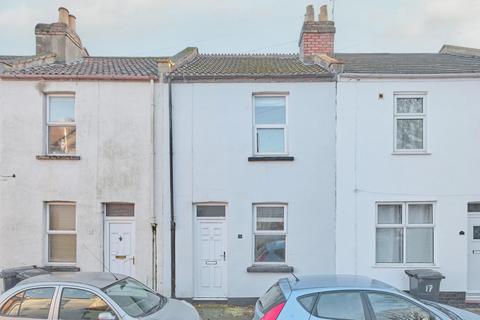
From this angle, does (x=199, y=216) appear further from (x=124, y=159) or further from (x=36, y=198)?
(x=36, y=198)

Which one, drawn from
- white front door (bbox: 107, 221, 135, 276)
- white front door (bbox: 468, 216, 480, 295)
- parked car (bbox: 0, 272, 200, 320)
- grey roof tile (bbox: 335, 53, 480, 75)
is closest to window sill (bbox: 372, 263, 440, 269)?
white front door (bbox: 468, 216, 480, 295)

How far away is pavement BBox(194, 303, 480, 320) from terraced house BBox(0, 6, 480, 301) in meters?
0.34

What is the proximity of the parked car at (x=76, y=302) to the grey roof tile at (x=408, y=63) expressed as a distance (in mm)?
7376

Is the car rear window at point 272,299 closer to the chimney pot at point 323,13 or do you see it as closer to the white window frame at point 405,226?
the white window frame at point 405,226

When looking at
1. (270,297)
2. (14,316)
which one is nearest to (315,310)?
(270,297)

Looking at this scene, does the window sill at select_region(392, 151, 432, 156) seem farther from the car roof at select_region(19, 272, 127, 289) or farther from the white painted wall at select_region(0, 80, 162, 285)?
the car roof at select_region(19, 272, 127, 289)

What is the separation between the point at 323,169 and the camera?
388 inches

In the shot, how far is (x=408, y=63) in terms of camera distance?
11.4 m

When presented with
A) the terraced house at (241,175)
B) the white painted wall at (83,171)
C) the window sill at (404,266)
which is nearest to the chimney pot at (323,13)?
the terraced house at (241,175)

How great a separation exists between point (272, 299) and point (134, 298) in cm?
218

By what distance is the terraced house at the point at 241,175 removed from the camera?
970 cm

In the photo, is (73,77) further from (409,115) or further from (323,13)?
(409,115)

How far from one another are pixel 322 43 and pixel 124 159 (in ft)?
22.5

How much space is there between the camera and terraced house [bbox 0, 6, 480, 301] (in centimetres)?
970
